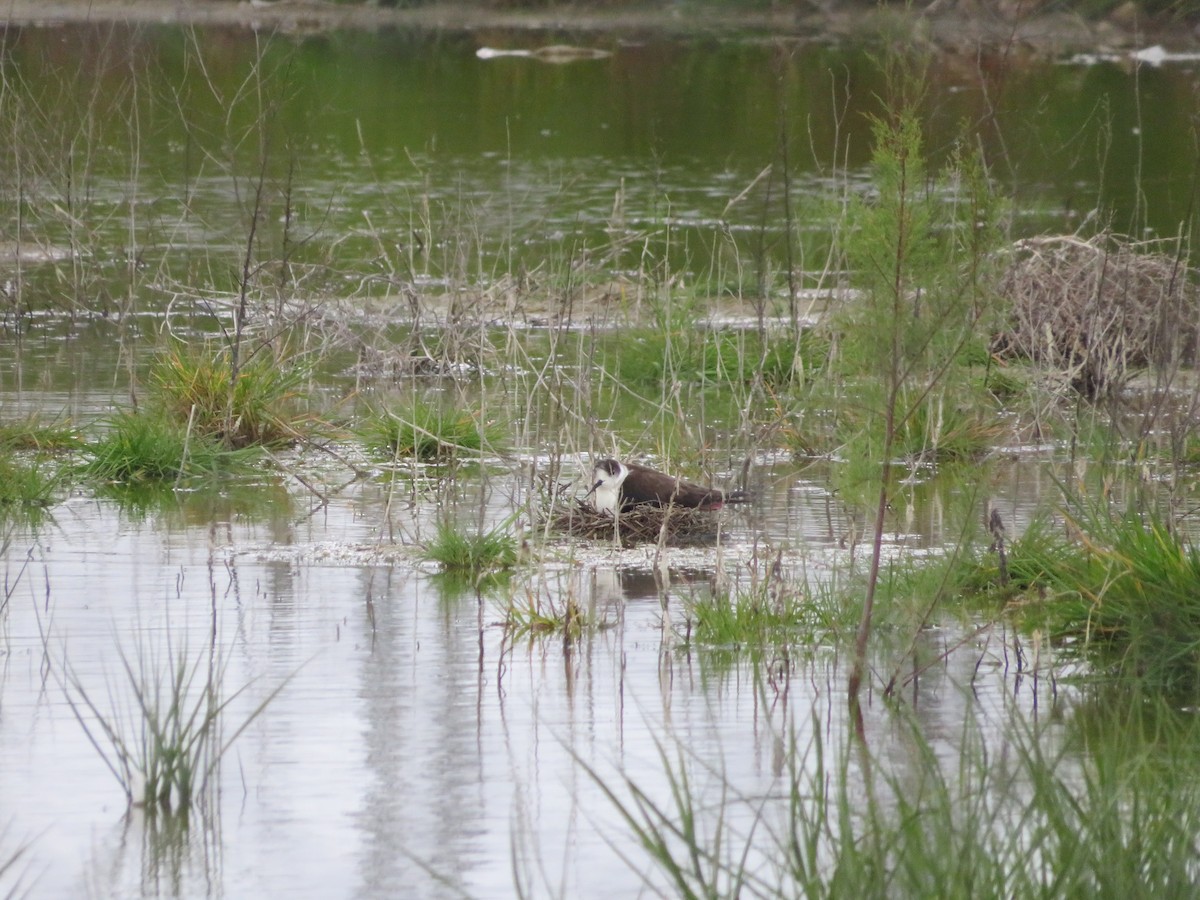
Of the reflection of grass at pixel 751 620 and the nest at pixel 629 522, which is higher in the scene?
the nest at pixel 629 522

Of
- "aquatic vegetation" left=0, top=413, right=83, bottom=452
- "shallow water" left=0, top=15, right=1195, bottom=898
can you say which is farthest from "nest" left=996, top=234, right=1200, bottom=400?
"aquatic vegetation" left=0, top=413, right=83, bottom=452

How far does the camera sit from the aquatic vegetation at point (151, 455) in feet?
34.8

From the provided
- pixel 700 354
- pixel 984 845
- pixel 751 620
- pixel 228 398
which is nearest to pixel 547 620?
pixel 751 620

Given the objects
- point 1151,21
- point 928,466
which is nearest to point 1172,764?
point 928,466

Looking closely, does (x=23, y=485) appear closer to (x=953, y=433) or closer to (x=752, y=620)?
(x=752, y=620)

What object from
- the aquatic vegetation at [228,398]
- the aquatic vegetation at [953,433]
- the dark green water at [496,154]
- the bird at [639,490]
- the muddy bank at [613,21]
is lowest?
the bird at [639,490]

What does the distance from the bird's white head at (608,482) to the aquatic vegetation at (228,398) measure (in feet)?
8.74

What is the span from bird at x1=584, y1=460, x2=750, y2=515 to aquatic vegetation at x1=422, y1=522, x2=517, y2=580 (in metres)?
0.53

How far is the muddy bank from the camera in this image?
5003cm

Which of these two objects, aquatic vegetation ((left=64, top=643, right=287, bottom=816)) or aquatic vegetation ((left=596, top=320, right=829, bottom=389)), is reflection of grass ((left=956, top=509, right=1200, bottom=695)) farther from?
aquatic vegetation ((left=596, top=320, right=829, bottom=389))

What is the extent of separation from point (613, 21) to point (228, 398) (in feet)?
175

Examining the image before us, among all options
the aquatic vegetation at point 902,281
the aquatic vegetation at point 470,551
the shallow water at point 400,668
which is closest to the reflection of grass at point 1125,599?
the shallow water at point 400,668

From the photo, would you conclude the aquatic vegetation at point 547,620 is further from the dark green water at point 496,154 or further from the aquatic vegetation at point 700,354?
the aquatic vegetation at point 700,354

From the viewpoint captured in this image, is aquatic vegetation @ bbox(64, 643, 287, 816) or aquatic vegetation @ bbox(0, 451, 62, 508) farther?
aquatic vegetation @ bbox(0, 451, 62, 508)
